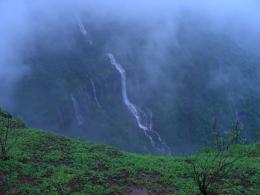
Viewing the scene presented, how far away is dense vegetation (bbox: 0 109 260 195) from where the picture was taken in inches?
557

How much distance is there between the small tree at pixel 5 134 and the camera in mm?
15587

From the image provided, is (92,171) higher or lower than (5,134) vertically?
lower

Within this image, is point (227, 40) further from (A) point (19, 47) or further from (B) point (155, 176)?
(B) point (155, 176)

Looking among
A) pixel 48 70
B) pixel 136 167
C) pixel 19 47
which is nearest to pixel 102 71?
pixel 48 70

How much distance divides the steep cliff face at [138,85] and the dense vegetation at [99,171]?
20796 millimetres

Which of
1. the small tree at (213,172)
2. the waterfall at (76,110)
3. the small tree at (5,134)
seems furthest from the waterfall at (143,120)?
the small tree at (213,172)

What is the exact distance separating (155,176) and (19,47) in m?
40.5

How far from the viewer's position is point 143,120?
44.8 m

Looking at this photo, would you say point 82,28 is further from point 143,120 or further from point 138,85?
point 143,120

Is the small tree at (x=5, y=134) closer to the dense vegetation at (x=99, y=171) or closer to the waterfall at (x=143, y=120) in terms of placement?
the dense vegetation at (x=99, y=171)

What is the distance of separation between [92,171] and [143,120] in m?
29.4

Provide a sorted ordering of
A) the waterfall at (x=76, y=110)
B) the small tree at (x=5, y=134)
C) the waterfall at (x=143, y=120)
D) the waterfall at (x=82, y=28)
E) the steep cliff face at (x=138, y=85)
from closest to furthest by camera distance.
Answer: the small tree at (x=5, y=134) < the waterfall at (x=143, y=120) < the steep cliff face at (x=138, y=85) < the waterfall at (x=76, y=110) < the waterfall at (x=82, y=28)

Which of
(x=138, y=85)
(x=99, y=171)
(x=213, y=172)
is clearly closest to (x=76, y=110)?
(x=138, y=85)

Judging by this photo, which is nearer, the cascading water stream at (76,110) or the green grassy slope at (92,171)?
the green grassy slope at (92,171)
